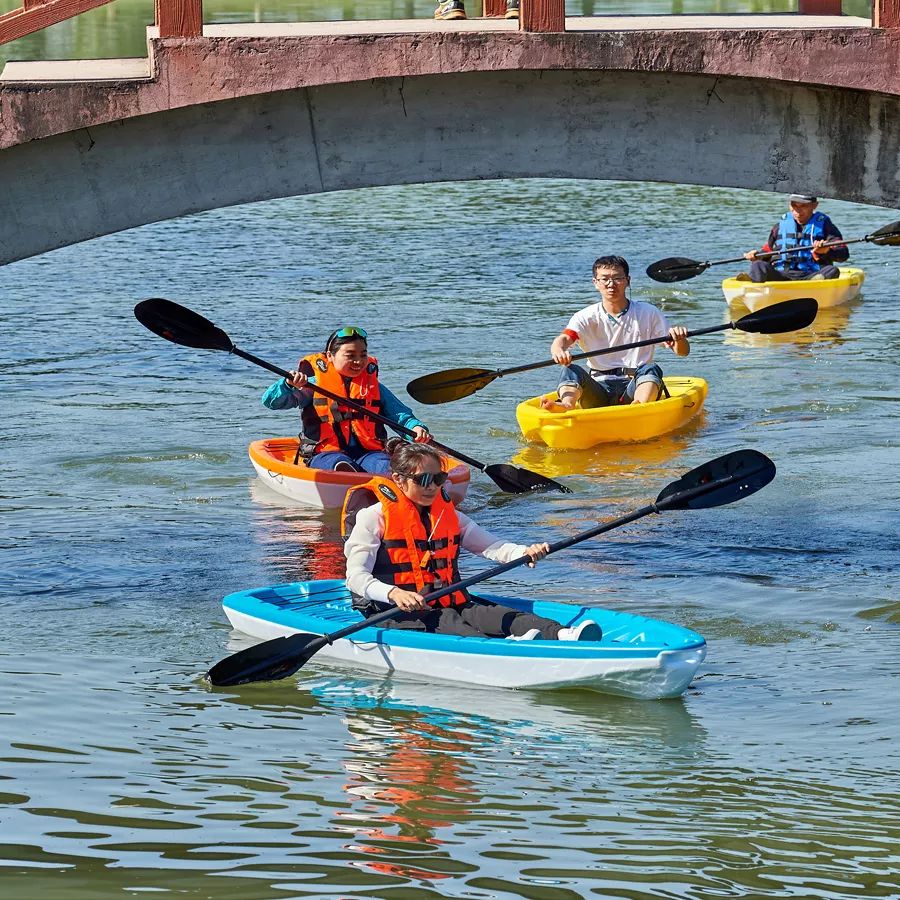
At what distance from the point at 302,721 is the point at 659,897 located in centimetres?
237

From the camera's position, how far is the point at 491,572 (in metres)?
7.68

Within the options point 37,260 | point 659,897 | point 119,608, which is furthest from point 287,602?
point 37,260

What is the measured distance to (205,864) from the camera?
5684mm

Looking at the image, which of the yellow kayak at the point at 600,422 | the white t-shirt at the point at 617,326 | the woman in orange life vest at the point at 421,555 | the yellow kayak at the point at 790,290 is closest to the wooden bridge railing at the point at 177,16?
the woman in orange life vest at the point at 421,555

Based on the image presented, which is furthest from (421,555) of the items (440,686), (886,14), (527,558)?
(886,14)

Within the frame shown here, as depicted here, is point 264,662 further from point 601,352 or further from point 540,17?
point 601,352

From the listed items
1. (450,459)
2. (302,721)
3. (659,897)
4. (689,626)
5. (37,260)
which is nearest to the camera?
(659,897)

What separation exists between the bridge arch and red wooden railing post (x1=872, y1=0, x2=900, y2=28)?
46 cm

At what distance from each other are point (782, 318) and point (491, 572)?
453 cm

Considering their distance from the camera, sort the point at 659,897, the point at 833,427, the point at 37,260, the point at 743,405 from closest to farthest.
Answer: the point at 659,897 < the point at 833,427 < the point at 743,405 < the point at 37,260

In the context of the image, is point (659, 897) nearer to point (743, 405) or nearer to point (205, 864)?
point (205, 864)

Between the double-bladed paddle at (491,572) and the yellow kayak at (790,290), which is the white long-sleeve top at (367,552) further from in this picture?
the yellow kayak at (790,290)

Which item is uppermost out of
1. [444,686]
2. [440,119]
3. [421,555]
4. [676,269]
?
[440,119]

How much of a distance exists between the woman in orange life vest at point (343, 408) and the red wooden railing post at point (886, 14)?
3.69 metres
